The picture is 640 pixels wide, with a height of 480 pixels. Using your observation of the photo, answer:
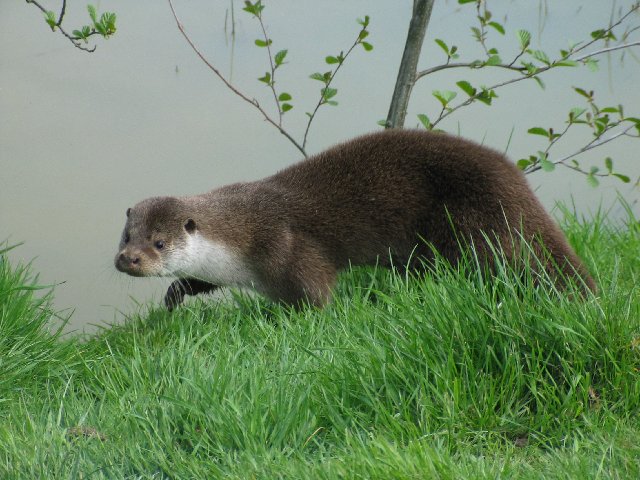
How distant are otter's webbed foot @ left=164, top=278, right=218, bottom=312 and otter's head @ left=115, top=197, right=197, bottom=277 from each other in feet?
Answer: 1.00

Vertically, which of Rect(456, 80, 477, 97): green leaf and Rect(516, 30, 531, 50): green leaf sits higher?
Rect(516, 30, 531, 50): green leaf

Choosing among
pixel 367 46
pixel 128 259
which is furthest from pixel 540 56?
pixel 128 259

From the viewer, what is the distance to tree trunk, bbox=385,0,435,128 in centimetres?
532

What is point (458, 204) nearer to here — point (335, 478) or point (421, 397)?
point (421, 397)

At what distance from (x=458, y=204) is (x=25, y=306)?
2173 mm

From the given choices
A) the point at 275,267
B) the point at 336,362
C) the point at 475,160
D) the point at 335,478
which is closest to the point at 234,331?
the point at 275,267

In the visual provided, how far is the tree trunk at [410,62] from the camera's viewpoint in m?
5.32

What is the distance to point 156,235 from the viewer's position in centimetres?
466

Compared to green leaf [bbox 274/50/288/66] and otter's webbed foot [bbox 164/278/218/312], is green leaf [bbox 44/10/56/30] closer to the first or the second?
green leaf [bbox 274/50/288/66]

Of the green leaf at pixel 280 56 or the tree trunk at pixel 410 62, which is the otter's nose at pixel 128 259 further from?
the tree trunk at pixel 410 62

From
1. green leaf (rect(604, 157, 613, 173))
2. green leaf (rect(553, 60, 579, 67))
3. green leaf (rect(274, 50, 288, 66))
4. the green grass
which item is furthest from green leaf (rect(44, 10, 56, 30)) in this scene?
green leaf (rect(604, 157, 613, 173))

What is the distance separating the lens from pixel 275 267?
470 cm

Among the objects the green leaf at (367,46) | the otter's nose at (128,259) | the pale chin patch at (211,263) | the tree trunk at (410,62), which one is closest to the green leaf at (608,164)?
the tree trunk at (410,62)

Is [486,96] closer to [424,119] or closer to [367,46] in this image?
[424,119]
